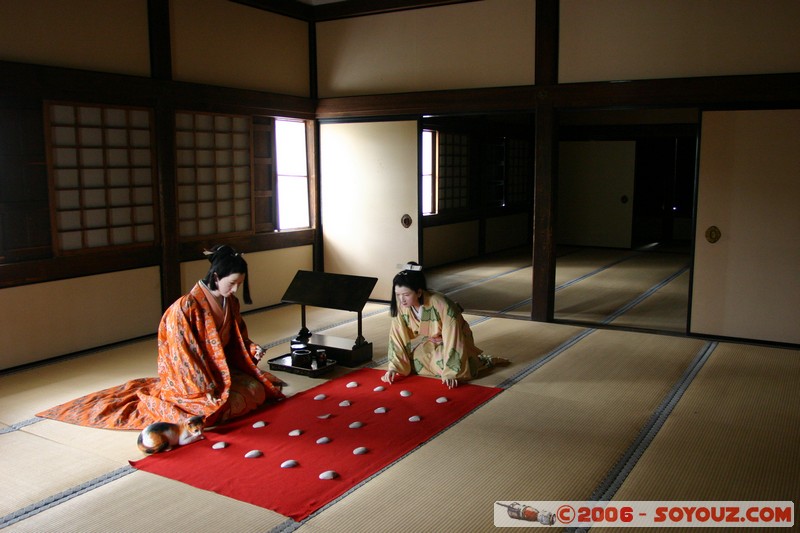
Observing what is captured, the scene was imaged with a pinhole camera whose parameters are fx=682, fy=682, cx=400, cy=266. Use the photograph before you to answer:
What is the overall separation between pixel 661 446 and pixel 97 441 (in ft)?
9.00

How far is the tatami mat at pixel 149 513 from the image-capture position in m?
2.55

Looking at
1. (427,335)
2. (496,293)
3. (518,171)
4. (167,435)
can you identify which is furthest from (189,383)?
(518,171)

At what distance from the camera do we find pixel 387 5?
A: 6.43 metres

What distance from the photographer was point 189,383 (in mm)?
3512

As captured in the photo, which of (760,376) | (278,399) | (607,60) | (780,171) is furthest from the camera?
(607,60)

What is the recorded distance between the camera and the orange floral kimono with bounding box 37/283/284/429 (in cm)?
351

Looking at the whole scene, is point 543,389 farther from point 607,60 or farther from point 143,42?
point 143,42

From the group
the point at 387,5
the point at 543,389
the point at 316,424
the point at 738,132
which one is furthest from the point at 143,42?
the point at 738,132

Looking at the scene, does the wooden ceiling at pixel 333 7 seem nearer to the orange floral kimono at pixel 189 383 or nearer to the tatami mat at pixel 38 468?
the orange floral kimono at pixel 189 383

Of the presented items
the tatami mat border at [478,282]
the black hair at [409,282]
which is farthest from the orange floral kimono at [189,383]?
the tatami mat border at [478,282]

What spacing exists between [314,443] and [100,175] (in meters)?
2.84

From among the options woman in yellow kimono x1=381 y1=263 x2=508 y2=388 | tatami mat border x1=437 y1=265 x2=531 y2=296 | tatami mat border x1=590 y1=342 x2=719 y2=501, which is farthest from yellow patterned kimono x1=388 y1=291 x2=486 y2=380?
tatami mat border x1=437 y1=265 x2=531 y2=296

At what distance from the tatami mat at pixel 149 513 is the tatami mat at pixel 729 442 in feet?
4.96

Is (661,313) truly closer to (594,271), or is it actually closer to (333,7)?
(594,271)
